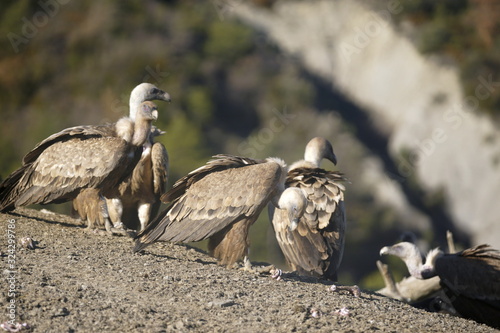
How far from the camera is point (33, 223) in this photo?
33.9ft

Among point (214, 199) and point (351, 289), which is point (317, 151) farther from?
point (351, 289)

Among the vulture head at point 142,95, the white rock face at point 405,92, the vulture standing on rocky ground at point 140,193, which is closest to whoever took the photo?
the vulture standing on rocky ground at point 140,193

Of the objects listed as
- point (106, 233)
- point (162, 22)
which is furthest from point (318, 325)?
point (162, 22)

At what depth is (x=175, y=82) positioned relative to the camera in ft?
138

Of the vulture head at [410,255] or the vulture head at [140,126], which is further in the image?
the vulture head at [410,255]

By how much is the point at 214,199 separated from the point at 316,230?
4.70ft

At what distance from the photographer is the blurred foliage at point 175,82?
3553cm

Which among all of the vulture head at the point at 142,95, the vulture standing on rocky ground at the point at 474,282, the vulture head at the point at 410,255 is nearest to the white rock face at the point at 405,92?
the vulture head at the point at 410,255

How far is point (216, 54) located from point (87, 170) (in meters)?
36.7

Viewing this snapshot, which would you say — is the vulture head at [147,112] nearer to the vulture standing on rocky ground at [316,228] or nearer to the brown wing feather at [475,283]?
the vulture standing on rocky ground at [316,228]

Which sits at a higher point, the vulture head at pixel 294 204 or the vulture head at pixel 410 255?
the vulture head at pixel 294 204

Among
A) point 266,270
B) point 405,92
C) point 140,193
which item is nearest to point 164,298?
point 266,270

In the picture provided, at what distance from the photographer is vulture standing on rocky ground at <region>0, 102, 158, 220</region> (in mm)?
9961

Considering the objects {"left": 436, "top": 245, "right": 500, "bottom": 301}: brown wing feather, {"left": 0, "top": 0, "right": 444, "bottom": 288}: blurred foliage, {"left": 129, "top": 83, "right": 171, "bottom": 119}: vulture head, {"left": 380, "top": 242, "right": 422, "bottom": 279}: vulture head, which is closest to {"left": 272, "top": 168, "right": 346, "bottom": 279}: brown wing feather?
{"left": 436, "top": 245, "right": 500, "bottom": 301}: brown wing feather
